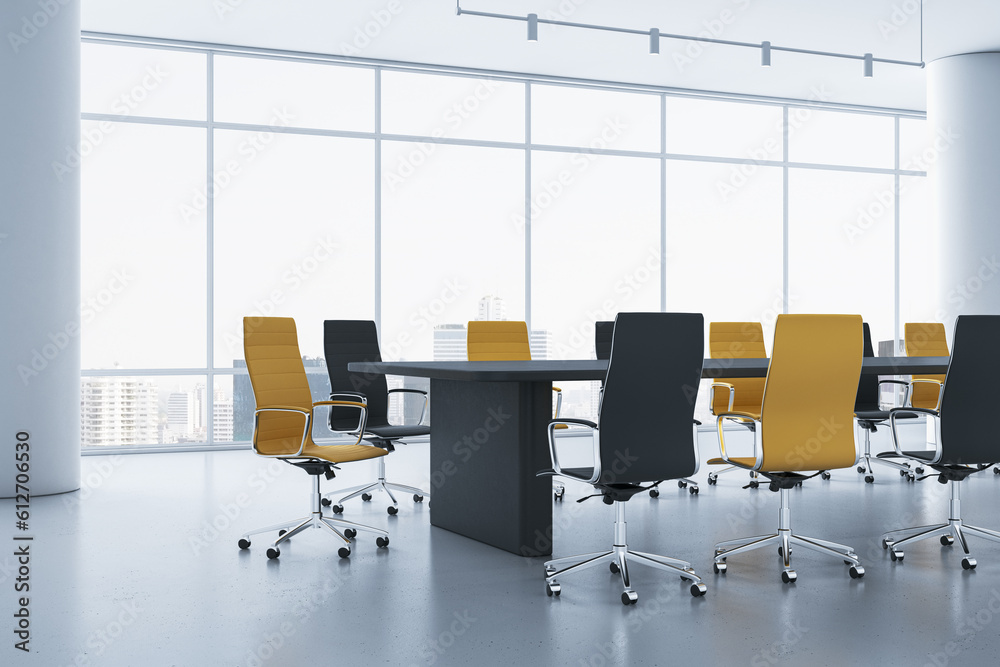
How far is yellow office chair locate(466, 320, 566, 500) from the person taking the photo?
624 centimetres

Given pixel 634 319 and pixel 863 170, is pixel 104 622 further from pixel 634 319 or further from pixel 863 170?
pixel 863 170

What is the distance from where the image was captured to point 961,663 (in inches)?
110

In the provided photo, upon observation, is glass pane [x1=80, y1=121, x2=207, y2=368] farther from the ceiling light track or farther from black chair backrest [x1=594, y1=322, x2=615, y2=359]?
black chair backrest [x1=594, y1=322, x2=615, y2=359]

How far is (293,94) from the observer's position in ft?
28.1

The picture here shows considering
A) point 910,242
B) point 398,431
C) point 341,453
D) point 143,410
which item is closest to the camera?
point 341,453

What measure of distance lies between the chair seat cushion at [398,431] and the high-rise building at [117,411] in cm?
356

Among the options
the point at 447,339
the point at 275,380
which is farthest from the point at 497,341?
the point at 447,339

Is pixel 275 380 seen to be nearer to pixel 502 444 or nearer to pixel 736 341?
pixel 502 444

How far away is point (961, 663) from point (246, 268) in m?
7.04

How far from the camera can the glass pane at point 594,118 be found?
9.36m

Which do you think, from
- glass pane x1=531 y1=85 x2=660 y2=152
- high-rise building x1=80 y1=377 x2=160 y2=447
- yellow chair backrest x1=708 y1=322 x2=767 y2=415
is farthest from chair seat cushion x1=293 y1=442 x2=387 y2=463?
glass pane x1=531 y1=85 x2=660 y2=152

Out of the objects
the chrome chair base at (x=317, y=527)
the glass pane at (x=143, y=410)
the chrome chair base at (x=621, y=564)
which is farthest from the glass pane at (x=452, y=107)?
the chrome chair base at (x=621, y=564)

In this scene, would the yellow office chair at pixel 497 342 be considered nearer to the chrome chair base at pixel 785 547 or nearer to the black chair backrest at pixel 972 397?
the chrome chair base at pixel 785 547

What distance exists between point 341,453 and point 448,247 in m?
4.84
